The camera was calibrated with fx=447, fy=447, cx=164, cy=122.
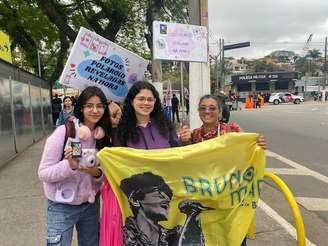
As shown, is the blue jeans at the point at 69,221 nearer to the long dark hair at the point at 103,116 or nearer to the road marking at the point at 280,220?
the long dark hair at the point at 103,116

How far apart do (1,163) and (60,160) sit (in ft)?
25.7

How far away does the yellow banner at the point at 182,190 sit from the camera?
2887 millimetres

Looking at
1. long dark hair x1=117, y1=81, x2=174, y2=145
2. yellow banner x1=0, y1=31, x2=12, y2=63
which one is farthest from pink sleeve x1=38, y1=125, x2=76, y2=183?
yellow banner x1=0, y1=31, x2=12, y2=63

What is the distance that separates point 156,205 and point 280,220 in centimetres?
309

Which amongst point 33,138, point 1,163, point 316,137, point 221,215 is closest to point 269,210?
point 221,215

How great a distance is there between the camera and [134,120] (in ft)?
10.5

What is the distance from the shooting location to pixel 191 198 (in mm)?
2947

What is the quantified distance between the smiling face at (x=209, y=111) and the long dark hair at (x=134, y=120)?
0.38 meters

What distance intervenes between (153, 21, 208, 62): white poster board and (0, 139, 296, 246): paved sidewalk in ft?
7.38

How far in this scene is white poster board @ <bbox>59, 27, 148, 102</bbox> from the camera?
411 cm

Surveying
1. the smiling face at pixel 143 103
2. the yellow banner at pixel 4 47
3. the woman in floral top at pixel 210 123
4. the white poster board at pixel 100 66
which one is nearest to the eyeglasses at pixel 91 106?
the smiling face at pixel 143 103

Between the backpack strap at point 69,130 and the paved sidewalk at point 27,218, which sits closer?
the backpack strap at point 69,130

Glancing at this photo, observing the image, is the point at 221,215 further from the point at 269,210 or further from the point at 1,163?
the point at 1,163

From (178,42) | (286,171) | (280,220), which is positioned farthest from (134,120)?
(286,171)
